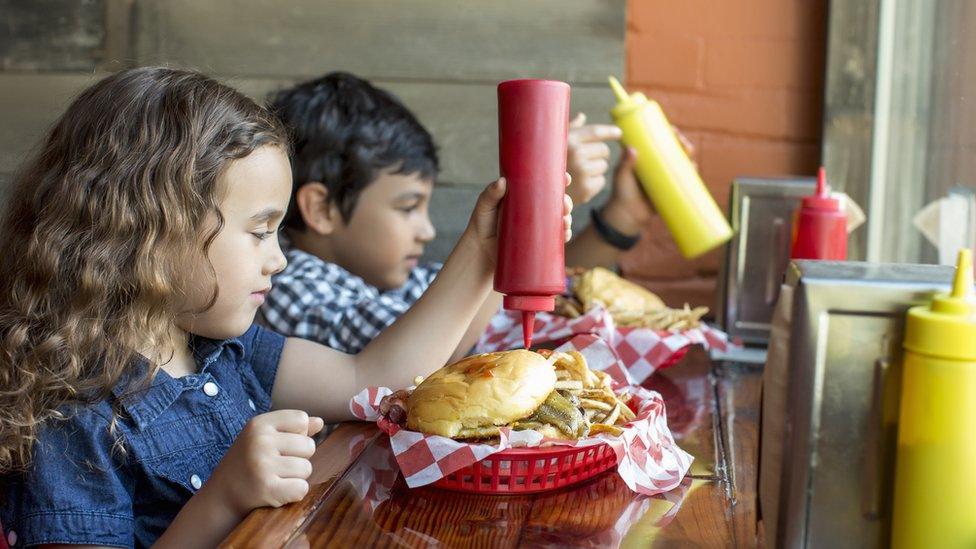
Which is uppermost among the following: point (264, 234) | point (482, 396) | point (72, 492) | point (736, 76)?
point (736, 76)

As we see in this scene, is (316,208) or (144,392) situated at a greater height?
(316,208)

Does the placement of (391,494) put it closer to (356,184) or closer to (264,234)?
(264,234)

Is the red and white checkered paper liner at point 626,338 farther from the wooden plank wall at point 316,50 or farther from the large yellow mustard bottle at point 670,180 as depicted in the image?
the wooden plank wall at point 316,50

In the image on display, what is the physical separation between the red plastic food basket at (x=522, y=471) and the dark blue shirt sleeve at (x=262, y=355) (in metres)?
0.46

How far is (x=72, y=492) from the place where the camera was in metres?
0.97

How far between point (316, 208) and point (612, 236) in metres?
0.57

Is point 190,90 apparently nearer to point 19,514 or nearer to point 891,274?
point 19,514

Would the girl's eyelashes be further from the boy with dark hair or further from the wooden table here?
the boy with dark hair

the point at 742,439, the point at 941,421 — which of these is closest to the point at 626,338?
the point at 742,439

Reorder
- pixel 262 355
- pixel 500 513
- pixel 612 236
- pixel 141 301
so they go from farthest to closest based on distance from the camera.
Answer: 1. pixel 612 236
2. pixel 262 355
3. pixel 141 301
4. pixel 500 513

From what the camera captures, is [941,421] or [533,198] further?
[533,198]

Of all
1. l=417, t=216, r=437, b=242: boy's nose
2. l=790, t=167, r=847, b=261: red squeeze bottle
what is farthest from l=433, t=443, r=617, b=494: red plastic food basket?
l=417, t=216, r=437, b=242: boy's nose

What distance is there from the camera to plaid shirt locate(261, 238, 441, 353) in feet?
5.12

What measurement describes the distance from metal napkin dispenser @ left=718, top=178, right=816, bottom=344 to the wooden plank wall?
1.72ft
